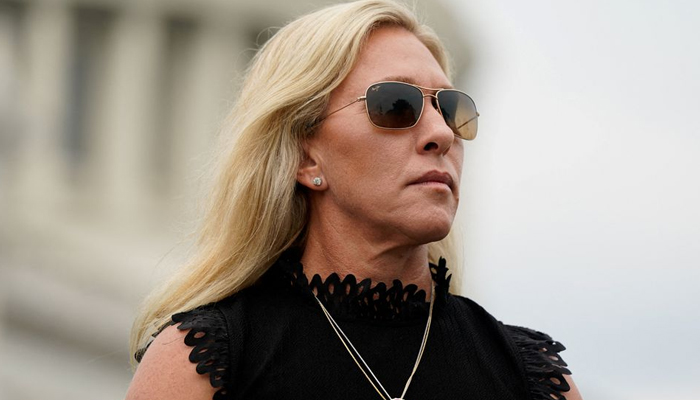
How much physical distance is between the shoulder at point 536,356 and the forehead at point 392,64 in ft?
2.84

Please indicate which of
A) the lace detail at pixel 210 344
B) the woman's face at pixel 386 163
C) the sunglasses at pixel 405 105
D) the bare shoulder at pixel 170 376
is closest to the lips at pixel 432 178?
the woman's face at pixel 386 163

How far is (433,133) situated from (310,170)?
0.52 meters

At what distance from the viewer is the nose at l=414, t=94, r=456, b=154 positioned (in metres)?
5.00

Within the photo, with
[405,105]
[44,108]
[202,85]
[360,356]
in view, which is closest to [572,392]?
[360,356]

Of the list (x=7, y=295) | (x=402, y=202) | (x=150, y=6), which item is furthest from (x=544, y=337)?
(x=150, y=6)

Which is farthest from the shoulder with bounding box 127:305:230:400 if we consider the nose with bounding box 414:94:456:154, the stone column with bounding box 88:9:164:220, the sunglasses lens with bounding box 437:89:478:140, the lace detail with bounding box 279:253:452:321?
the stone column with bounding box 88:9:164:220

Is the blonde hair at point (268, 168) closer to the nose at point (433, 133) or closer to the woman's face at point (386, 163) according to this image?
the woman's face at point (386, 163)

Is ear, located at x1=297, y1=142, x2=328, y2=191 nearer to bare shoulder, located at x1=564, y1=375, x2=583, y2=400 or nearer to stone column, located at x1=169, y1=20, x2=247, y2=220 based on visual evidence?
bare shoulder, located at x1=564, y1=375, x2=583, y2=400

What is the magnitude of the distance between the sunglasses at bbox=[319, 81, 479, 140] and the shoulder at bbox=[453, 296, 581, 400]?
2.28 ft

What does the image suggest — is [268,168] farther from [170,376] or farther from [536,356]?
[536,356]

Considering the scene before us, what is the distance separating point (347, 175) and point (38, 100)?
3160cm

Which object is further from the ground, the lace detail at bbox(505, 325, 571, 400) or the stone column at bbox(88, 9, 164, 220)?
the stone column at bbox(88, 9, 164, 220)

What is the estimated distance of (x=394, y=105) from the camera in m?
5.01

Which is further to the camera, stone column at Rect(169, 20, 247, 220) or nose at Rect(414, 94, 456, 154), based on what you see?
stone column at Rect(169, 20, 247, 220)
